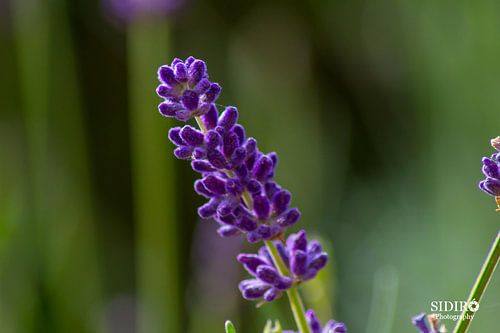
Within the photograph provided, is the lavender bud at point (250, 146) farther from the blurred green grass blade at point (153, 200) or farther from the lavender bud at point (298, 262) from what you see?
the blurred green grass blade at point (153, 200)

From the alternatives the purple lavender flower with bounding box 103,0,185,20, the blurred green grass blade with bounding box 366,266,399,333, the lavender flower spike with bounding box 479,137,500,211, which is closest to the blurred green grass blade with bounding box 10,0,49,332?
the purple lavender flower with bounding box 103,0,185,20

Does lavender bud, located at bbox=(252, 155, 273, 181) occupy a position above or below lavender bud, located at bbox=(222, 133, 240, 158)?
below

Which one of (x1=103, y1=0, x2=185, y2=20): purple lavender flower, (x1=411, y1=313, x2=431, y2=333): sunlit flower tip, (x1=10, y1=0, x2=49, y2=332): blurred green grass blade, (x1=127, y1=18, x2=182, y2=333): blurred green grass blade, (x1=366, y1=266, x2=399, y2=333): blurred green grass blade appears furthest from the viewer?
(x1=103, y1=0, x2=185, y2=20): purple lavender flower

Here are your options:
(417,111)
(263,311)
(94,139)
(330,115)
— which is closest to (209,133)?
(263,311)

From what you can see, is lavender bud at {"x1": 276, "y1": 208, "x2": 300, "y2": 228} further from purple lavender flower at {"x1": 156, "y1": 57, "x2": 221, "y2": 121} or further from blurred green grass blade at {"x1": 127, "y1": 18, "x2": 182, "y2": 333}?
blurred green grass blade at {"x1": 127, "y1": 18, "x2": 182, "y2": 333}

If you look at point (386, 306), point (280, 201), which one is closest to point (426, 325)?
point (280, 201)

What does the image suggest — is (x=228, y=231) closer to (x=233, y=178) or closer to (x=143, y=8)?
(x=233, y=178)
